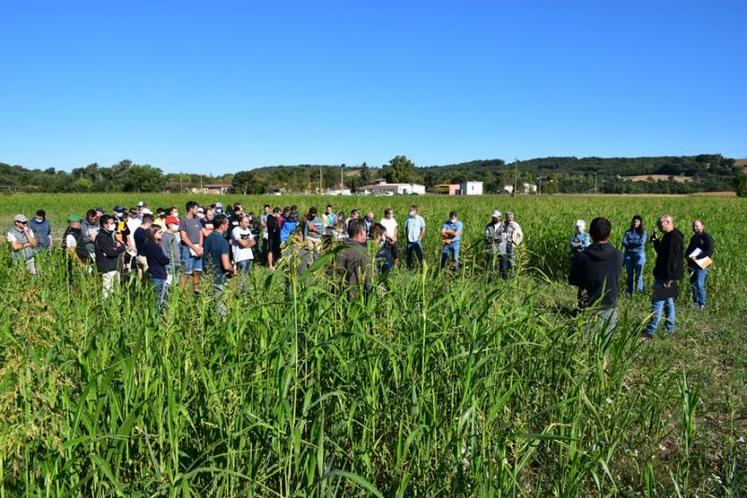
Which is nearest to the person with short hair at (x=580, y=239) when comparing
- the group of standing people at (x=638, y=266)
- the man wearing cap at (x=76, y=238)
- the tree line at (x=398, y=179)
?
the group of standing people at (x=638, y=266)

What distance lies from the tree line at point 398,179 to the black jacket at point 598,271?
2579 inches

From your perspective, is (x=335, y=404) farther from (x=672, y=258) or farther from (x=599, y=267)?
(x=672, y=258)

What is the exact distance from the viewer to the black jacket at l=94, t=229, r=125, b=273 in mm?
8414

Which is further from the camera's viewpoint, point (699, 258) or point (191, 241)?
point (191, 241)

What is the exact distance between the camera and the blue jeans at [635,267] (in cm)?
1082

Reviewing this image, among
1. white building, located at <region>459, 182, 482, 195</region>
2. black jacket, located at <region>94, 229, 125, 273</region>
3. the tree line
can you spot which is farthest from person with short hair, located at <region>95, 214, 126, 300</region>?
white building, located at <region>459, 182, 482, 195</region>

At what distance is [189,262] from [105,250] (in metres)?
2.13

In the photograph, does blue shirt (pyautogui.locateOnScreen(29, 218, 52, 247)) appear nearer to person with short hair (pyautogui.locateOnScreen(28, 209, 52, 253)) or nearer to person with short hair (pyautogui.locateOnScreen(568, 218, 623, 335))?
person with short hair (pyautogui.locateOnScreen(28, 209, 52, 253))

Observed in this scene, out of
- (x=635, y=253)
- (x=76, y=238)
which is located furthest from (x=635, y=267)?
(x=76, y=238)

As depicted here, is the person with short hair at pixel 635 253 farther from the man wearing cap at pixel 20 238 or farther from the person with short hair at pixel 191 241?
the man wearing cap at pixel 20 238

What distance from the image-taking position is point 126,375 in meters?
2.65

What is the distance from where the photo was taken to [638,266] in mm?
10883

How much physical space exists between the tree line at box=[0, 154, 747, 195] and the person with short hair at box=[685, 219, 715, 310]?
62692 millimetres

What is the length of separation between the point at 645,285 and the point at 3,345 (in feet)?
38.3
